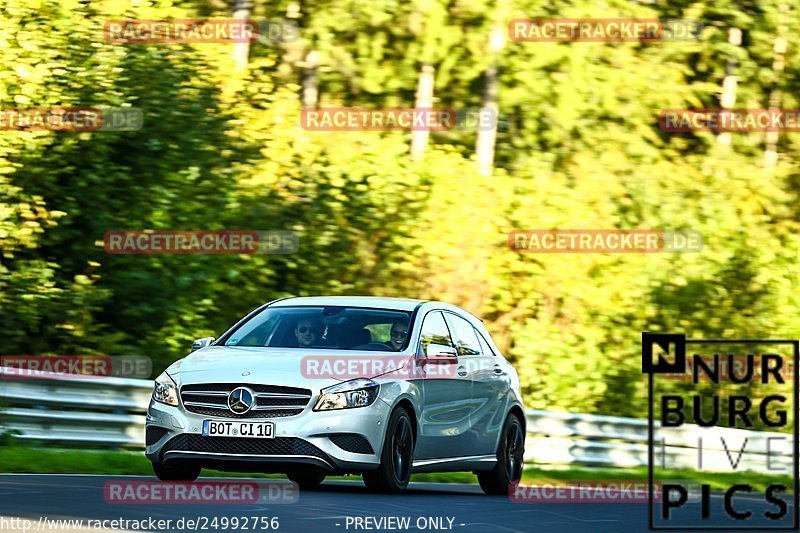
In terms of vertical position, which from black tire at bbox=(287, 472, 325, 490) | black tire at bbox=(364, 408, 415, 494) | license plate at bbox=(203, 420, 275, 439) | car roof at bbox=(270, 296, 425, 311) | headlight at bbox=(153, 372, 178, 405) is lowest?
black tire at bbox=(287, 472, 325, 490)

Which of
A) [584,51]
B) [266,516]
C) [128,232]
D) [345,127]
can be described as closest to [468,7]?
[584,51]

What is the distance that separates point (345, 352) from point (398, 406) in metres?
0.60

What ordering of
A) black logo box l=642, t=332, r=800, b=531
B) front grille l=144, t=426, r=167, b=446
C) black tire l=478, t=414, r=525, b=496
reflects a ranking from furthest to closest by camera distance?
black tire l=478, t=414, r=525, b=496
front grille l=144, t=426, r=167, b=446
black logo box l=642, t=332, r=800, b=531

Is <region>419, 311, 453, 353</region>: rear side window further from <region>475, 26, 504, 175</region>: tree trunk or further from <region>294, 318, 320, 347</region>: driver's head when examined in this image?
<region>475, 26, 504, 175</region>: tree trunk

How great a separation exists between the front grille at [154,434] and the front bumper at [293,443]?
0.02m

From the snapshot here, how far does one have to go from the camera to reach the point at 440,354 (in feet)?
44.4

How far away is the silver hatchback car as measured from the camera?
1184cm

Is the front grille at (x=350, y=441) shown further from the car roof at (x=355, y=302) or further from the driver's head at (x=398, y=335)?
the car roof at (x=355, y=302)

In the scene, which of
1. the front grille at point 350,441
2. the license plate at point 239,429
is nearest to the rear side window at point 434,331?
the front grille at point 350,441

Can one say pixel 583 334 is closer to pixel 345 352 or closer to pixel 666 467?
pixel 666 467

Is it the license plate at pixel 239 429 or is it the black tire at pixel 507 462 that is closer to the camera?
the license plate at pixel 239 429

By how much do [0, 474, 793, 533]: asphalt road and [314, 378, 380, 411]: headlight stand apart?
705 mm

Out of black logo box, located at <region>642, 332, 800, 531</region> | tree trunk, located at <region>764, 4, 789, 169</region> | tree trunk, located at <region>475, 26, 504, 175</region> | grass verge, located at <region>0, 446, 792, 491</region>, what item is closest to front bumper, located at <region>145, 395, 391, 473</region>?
black logo box, located at <region>642, 332, 800, 531</region>

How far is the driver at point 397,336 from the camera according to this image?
1302 cm
